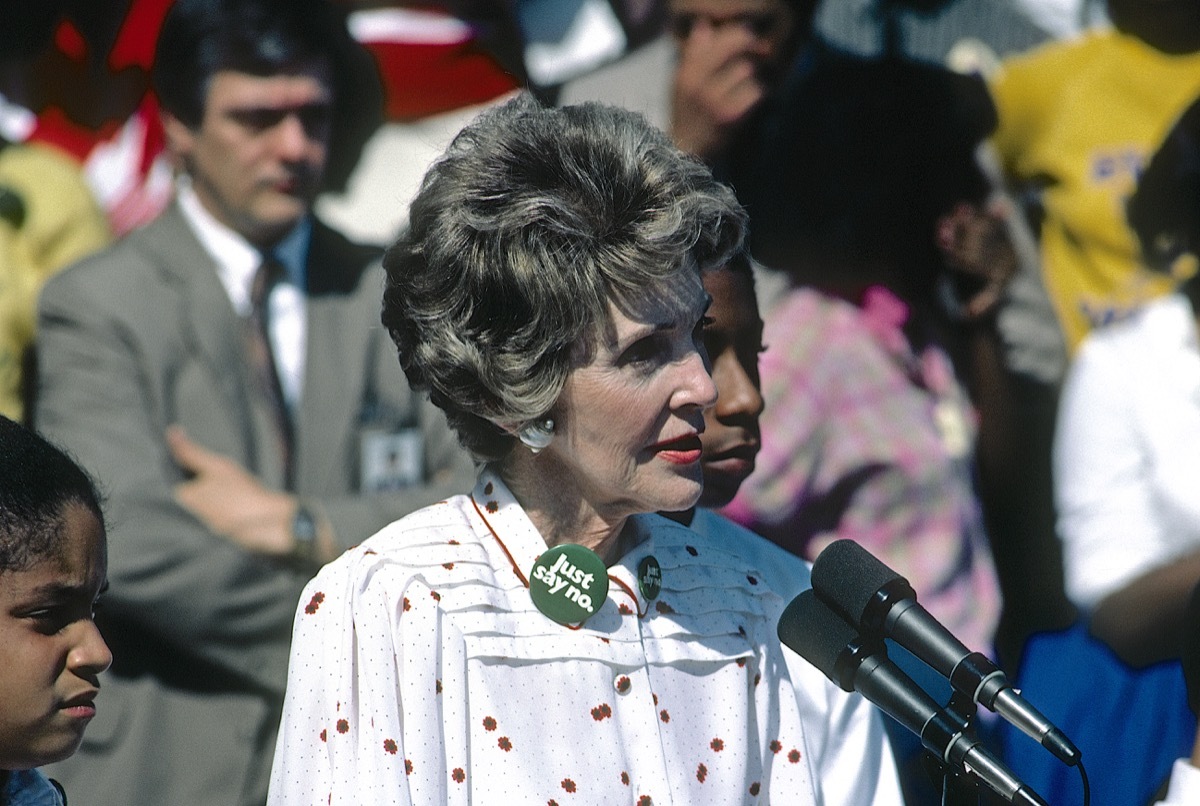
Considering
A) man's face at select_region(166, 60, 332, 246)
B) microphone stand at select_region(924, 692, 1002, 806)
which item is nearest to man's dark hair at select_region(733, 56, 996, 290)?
man's face at select_region(166, 60, 332, 246)

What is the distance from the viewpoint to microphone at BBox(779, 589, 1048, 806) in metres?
1.93

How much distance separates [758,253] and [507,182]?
185 centimetres

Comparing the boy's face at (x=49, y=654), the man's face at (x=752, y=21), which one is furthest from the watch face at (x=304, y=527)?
the man's face at (x=752, y=21)

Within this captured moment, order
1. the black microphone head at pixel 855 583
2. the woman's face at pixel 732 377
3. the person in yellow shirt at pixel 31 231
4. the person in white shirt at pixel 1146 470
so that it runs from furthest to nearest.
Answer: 1. the person in yellow shirt at pixel 31 231
2. the person in white shirt at pixel 1146 470
3. the woman's face at pixel 732 377
4. the black microphone head at pixel 855 583

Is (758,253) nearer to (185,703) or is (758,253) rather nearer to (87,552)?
(185,703)

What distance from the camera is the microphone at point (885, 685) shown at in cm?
193

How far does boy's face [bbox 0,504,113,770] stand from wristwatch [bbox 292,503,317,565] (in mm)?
1369

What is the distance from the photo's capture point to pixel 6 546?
84.4 inches

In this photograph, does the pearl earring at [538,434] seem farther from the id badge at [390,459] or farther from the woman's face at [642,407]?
the id badge at [390,459]

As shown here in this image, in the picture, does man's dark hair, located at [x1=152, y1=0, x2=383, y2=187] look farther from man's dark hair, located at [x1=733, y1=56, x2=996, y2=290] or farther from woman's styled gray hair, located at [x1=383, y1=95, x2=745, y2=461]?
woman's styled gray hair, located at [x1=383, y1=95, x2=745, y2=461]

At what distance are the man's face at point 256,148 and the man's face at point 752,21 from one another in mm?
975

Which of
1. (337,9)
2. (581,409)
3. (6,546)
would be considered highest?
(581,409)

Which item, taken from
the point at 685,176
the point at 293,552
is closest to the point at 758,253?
the point at 293,552

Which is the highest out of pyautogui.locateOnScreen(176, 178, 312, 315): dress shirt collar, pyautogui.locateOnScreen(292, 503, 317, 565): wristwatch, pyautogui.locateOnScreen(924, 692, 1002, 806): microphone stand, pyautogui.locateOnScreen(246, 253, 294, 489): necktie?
pyautogui.locateOnScreen(924, 692, 1002, 806): microphone stand
